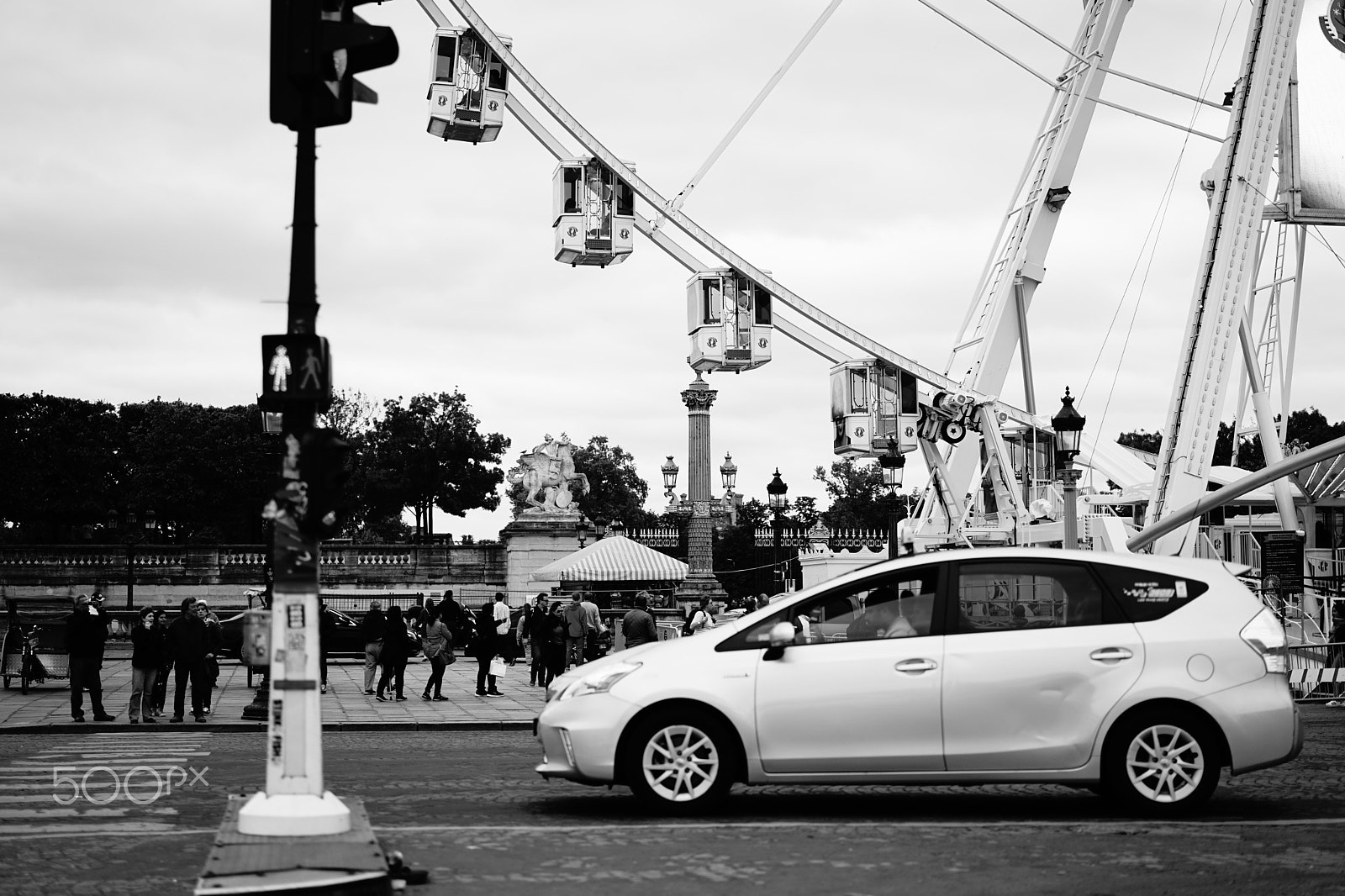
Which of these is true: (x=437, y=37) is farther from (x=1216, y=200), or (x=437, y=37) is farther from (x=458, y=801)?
(x=458, y=801)

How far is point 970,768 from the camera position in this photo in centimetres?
1002

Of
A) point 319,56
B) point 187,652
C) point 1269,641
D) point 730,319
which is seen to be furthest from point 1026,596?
point 730,319

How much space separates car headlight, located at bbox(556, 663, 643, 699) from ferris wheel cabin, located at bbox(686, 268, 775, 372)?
24564 millimetres

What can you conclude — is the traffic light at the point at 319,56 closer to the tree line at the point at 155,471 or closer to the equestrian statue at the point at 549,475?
the equestrian statue at the point at 549,475

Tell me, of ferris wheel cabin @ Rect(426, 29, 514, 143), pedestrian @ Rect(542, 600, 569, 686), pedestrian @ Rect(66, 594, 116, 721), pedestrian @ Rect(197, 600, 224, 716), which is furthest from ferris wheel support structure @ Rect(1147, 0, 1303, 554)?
pedestrian @ Rect(66, 594, 116, 721)

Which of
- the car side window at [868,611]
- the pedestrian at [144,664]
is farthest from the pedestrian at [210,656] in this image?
the car side window at [868,611]

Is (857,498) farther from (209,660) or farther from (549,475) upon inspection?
(209,660)

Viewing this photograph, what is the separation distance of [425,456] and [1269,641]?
304 ft

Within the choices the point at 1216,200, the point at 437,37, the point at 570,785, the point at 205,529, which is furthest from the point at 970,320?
the point at 205,529

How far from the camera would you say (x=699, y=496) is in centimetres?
6662

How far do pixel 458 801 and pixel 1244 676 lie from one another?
17.9ft

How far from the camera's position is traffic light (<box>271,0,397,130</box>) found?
774cm

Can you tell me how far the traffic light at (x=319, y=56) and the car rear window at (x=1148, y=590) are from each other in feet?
19.0

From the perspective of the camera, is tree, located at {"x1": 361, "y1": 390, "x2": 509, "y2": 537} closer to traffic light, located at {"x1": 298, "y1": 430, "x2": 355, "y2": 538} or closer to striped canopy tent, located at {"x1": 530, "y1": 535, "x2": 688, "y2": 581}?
striped canopy tent, located at {"x1": 530, "y1": 535, "x2": 688, "y2": 581}
